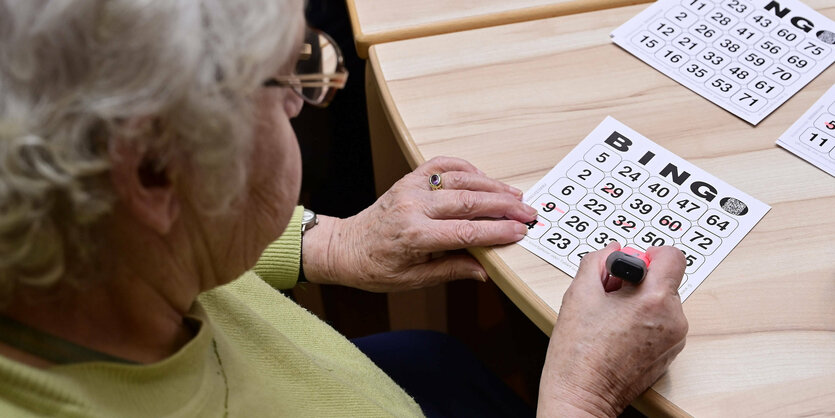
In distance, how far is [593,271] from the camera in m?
0.90

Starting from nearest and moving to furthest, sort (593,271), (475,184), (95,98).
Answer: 1. (95,98)
2. (593,271)
3. (475,184)

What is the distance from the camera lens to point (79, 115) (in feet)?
1.72

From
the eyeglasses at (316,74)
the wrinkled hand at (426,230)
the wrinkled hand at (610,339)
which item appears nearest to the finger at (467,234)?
the wrinkled hand at (426,230)

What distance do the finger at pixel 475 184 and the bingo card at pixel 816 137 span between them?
36cm

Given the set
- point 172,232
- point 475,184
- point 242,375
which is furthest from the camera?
point 475,184

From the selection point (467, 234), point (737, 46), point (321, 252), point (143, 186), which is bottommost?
point (321, 252)

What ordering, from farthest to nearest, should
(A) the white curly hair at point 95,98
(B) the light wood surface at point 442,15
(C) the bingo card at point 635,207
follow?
1. (B) the light wood surface at point 442,15
2. (C) the bingo card at point 635,207
3. (A) the white curly hair at point 95,98

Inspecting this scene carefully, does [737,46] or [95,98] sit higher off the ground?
[95,98]

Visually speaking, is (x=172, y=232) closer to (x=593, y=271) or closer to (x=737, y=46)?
(x=593, y=271)

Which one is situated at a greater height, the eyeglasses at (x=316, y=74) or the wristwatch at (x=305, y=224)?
the eyeglasses at (x=316, y=74)

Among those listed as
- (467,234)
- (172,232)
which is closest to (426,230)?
(467,234)

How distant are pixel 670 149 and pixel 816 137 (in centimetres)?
19

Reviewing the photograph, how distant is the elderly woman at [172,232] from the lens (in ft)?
1.71

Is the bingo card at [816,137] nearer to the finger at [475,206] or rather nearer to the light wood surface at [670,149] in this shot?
the light wood surface at [670,149]
